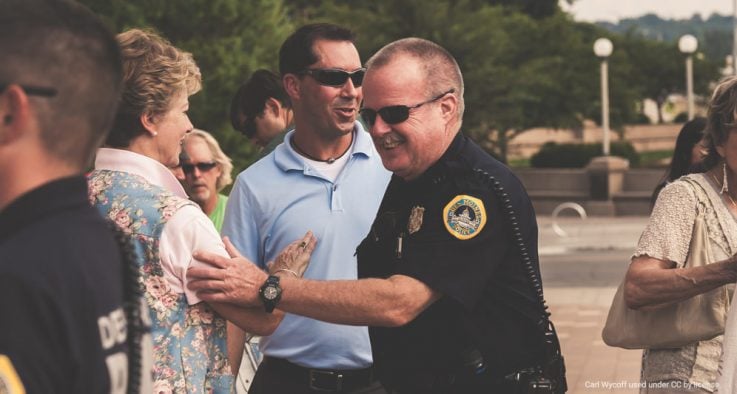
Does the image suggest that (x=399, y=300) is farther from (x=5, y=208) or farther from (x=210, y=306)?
(x=5, y=208)

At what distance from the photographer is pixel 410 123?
380 centimetres

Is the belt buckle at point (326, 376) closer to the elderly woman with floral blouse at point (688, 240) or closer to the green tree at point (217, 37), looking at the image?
the elderly woman with floral blouse at point (688, 240)

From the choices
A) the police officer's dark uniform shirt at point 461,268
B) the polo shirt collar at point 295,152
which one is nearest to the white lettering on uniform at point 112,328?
the police officer's dark uniform shirt at point 461,268

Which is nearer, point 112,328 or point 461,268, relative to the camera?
point 112,328

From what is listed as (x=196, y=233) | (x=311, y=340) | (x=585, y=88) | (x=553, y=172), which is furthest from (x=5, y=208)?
(x=585, y=88)

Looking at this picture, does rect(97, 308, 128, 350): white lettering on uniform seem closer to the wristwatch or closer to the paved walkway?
the wristwatch

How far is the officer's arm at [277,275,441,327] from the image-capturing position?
3645 mm

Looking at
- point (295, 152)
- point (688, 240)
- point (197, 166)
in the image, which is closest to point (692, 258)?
point (688, 240)

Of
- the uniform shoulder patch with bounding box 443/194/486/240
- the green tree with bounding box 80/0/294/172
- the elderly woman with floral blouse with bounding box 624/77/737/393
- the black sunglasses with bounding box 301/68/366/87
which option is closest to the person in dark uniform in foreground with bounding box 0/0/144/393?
the uniform shoulder patch with bounding box 443/194/486/240

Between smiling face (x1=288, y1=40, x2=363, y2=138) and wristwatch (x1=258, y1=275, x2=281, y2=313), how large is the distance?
1.45m

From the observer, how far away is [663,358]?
466 centimetres

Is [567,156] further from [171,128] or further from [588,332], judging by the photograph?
[171,128]

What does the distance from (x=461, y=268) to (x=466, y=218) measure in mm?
135

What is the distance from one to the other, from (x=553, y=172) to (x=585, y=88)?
35.7 feet
